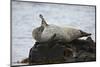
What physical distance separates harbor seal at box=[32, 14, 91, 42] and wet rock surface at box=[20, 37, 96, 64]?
0.18 ft

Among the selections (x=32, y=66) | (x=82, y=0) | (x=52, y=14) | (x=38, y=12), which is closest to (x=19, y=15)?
(x=38, y=12)

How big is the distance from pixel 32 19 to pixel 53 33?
0.33m

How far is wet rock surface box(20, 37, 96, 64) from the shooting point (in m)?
2.57

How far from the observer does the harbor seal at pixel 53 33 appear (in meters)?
2.59

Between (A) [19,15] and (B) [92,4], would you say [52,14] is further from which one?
(B) [92,4]

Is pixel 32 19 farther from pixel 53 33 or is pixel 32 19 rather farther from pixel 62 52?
pixel 62 52

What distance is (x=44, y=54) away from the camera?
2.60m

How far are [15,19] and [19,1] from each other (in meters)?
0.23

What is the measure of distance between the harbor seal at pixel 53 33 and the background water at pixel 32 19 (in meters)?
0.05

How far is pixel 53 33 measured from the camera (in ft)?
8.68

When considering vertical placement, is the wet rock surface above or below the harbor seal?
below

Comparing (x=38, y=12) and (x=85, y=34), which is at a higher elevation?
(x=38, y=12)

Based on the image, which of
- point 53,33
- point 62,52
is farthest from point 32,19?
point 62,52
